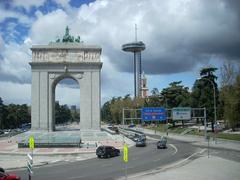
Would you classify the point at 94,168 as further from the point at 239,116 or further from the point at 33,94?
the point at 33,94

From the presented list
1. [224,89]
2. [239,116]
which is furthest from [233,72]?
[239,116]

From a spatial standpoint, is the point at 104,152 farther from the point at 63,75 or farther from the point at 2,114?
the point at 2,114

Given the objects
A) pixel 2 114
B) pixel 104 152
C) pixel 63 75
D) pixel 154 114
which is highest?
pixel 63 75

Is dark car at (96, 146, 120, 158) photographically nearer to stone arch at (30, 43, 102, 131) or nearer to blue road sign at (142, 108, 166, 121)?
blue road sign at (142, 108, 166, 121)

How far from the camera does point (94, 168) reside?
35531 millimetres

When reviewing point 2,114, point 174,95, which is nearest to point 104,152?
point 174,95

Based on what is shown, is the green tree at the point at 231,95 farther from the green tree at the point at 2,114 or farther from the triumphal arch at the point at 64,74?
the green tree at the point at 2,114

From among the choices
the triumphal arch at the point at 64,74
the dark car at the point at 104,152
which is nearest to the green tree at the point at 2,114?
the triumphal arch at the point at 64,74

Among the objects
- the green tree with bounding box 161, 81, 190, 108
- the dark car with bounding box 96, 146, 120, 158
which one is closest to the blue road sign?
the dark car with bounding box 96, 146, 120, 158

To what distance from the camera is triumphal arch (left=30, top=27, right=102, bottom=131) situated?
8938 centimetres

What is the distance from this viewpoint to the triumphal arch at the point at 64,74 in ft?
293

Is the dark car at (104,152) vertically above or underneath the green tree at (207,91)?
underneath

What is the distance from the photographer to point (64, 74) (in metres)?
90.9

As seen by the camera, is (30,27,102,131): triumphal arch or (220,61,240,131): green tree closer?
(220,61,240,131): green tree
